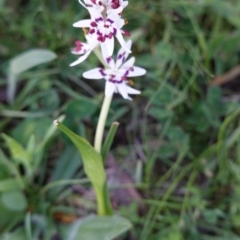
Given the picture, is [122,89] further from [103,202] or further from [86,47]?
[103,202]

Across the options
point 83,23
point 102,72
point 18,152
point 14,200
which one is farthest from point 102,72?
point 14,200

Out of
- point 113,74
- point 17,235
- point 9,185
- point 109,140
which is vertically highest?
point 113,74

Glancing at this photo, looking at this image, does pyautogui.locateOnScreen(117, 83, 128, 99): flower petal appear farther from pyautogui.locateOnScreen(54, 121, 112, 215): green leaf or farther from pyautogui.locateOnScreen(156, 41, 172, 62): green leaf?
pyautogui.locateOnScreen(156, 41, 172, 62): green leaf

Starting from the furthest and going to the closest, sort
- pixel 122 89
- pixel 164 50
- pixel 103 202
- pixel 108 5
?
pixel 164 50 → pixel 103 202 → pixel 122 89 → pixel 108 5

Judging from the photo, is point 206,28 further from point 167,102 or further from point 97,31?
point 97,31

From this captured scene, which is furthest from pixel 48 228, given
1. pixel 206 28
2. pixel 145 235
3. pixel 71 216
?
pixel 206 28

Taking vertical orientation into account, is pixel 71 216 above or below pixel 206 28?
below

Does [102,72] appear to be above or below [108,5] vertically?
below

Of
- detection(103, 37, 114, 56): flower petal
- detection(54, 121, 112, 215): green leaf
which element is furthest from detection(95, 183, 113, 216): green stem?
detection(103, 37, 114, 56): flower petal
